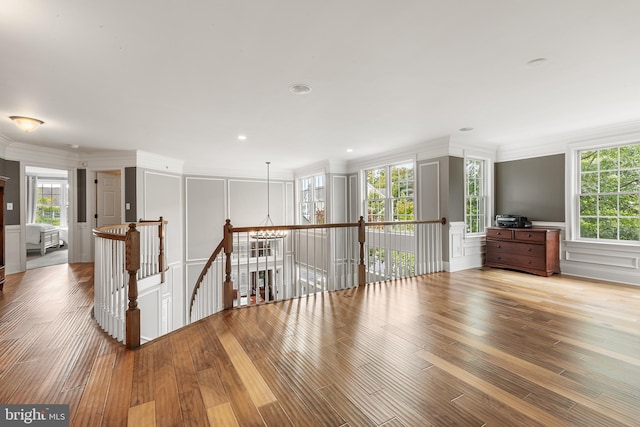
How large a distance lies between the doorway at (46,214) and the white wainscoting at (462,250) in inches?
352

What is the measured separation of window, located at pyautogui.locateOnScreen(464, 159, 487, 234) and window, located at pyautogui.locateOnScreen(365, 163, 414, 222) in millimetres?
1077

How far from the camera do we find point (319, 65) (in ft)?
8.57

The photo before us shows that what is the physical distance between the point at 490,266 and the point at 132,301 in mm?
6077

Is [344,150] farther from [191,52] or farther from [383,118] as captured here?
[191,52]

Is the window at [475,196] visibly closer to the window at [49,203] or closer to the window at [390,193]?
the window at [390,193]

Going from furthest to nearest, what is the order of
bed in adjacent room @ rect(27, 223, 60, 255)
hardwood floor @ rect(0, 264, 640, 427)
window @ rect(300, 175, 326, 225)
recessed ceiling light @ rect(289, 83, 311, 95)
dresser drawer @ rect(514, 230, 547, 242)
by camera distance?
1. window @ rect(300, 175, 326, 225)
2. bed in adjacent room @ rect(27, 223, 60, 255)
3. dresser drawer @ rect(514, 230, 547, 242)
4. recessed ceiling light @ rect(289, 83, 311, 95)
5. hardwood floor @ rect(0, 264, 640, 427)

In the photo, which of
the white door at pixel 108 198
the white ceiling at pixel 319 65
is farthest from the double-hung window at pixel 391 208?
the white door at pixel 108 198

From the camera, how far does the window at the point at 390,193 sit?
626 centimetres

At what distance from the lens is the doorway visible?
788 centimetres

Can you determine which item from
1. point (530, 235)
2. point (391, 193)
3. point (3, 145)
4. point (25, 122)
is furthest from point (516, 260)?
point (3, 145)

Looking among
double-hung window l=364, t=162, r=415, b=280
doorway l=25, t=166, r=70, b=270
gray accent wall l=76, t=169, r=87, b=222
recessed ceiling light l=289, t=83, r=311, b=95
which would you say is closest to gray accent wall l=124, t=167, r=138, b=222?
gray accent wall l=76, t=169, r=87, b=222

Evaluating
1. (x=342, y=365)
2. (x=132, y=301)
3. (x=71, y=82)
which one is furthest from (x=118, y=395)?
(x=71, y=82)

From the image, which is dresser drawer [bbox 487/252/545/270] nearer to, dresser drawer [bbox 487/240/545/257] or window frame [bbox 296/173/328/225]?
dresser drawer [bbox 487/240/545/257]

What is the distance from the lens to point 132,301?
2.51m
